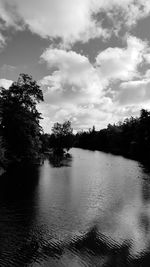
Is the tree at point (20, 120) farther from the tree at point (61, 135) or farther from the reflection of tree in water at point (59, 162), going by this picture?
the tree at point (61, 135)

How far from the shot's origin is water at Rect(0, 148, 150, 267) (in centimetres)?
1384

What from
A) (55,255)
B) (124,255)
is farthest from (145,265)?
(55,255)

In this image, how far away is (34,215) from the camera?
69.5 ft

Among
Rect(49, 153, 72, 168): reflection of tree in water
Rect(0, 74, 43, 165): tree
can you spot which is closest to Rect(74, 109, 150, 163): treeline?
Rect(49, 153, 72, 168): reflection of tree in water

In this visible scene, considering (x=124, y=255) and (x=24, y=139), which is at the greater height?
(x=24, y=139)

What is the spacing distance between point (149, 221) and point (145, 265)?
7478 mm

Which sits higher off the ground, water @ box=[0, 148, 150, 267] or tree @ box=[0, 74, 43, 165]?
tree @ box=[0, 74, 43, 165]

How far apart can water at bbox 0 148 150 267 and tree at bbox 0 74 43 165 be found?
61.6 ft

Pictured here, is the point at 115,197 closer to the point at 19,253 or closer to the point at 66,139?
the point at 19,253

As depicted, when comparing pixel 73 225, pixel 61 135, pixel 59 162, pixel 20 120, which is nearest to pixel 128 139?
pixel 61 135

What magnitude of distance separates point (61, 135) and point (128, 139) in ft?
105

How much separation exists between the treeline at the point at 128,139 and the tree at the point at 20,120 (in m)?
39.5

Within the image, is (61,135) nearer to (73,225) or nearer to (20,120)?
(20,120)

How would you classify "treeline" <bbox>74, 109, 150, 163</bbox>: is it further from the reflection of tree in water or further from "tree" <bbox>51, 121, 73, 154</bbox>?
the reflection of tree in water
